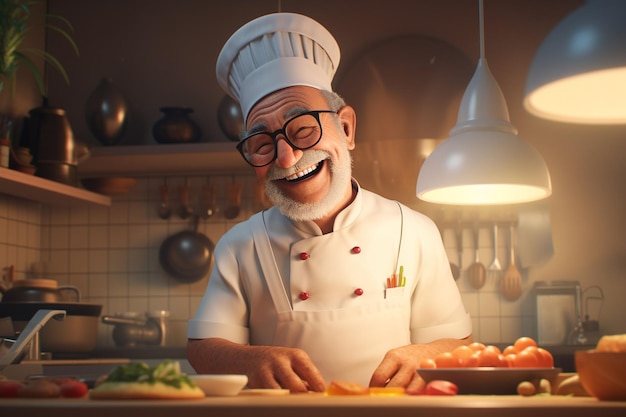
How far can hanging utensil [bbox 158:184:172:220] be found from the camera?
15.8ft

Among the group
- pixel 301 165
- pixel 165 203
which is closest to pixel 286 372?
pixel 301 165

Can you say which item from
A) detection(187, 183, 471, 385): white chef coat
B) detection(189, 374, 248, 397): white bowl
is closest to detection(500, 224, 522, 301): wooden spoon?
detection(187, 183, 471, 385): white chef coat

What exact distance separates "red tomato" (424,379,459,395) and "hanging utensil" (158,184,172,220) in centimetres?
354

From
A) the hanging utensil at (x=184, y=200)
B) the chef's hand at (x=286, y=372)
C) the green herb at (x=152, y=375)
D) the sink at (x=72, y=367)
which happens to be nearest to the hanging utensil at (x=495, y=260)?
the hanging utensil at (x=184, y=200)

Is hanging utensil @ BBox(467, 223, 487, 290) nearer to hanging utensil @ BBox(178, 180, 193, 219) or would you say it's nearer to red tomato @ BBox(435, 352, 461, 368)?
hanging utensil @ BBox(178, 180, 193, 219)

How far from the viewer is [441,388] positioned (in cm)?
141

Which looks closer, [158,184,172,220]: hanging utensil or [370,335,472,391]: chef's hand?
[370,335,472,391]: chef's hand

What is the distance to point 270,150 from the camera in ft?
7.80

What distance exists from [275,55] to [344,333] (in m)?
0.78

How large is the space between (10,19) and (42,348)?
1.45 m

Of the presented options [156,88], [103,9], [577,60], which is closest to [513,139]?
[577,60]

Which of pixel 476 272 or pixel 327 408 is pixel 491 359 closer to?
pixel 327 408

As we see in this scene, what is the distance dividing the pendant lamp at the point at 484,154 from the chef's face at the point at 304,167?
0.82 ft

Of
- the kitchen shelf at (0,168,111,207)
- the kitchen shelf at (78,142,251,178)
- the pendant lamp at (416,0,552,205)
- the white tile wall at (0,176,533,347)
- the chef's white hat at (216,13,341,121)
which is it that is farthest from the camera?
the white tile wall at (0,176,533,347)
